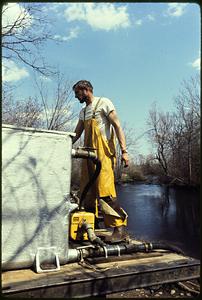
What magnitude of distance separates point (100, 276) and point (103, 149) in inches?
61.4

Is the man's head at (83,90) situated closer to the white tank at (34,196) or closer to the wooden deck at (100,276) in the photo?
the white tank at (34,196)

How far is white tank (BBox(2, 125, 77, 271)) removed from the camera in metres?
2.43

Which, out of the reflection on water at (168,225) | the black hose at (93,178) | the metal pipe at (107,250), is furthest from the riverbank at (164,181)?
the metal pipe at (107,250)

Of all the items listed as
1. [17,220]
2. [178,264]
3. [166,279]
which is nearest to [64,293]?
[17,220]

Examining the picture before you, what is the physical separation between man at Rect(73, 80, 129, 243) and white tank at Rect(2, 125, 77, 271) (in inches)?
32.7

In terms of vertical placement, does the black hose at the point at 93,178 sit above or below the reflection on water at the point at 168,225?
above

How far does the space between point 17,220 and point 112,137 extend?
1.73 m

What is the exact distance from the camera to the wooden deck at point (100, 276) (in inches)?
84.7

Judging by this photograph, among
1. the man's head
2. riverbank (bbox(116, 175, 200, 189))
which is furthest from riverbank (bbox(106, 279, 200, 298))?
riverbank (bbox(116, 175, 200, 189))

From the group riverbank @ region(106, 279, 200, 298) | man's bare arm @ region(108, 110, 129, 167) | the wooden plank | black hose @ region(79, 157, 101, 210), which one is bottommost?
riverbank @ region(106, 279, 200, 298)

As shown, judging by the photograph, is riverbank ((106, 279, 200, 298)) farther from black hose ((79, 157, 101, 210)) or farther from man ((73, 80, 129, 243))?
black hose ((79, 157, 101, 210))

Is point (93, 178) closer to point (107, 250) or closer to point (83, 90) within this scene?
point (107, 250)

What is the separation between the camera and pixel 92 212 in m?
3.71

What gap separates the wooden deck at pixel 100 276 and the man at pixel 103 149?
52cm
